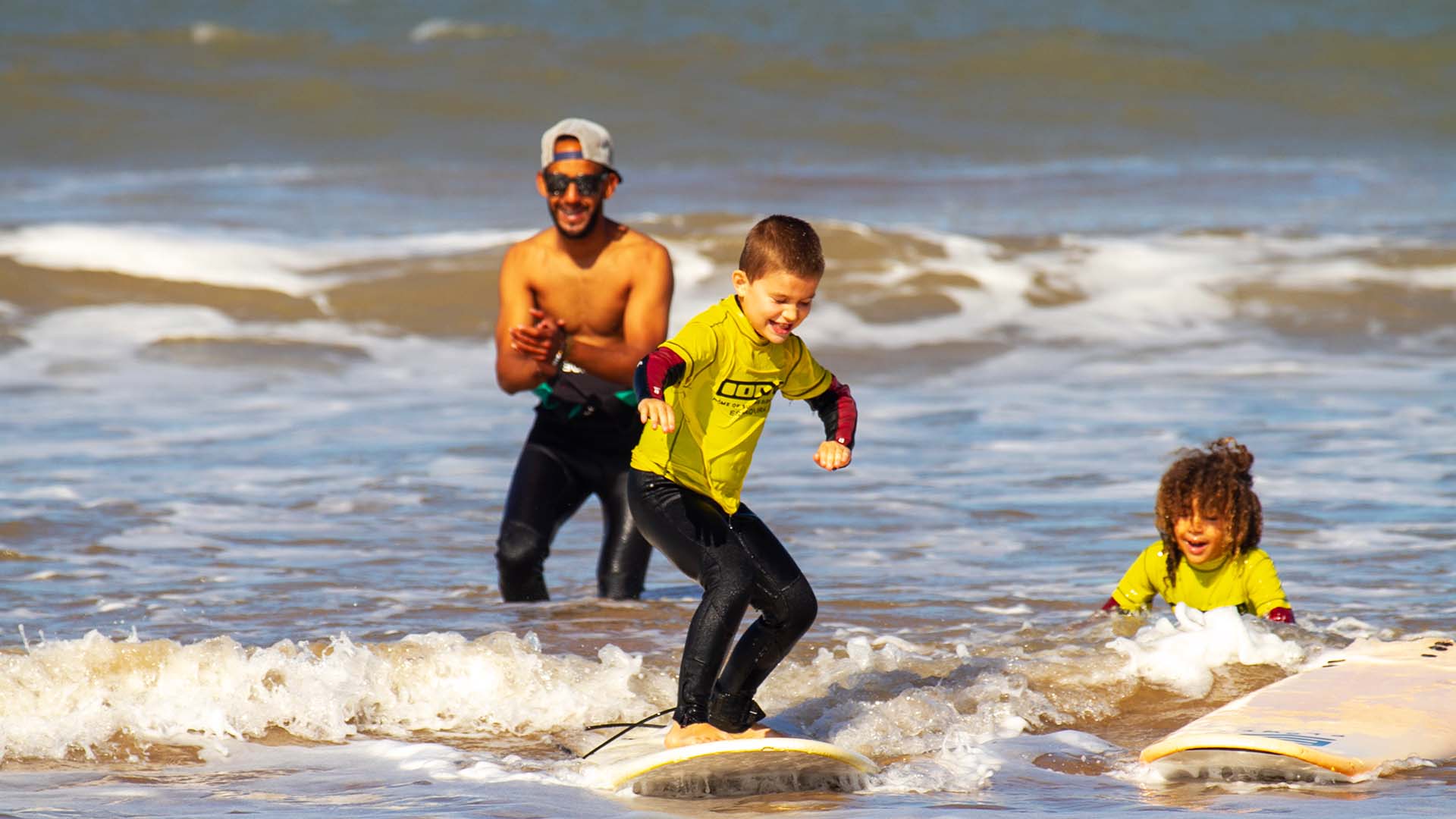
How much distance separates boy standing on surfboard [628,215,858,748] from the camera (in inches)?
Answer: 160

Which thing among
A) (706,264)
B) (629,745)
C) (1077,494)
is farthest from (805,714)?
(706,264)

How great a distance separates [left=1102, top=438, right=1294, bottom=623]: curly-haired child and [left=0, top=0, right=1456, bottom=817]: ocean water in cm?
14

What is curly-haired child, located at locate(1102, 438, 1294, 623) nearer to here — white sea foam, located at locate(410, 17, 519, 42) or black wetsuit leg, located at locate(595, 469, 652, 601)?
black wetsuit leg, located at locate(595, 469, 652, 601)

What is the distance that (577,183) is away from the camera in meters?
5.96

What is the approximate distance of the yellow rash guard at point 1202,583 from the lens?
228 inches

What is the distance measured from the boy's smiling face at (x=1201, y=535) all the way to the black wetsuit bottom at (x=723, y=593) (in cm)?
197

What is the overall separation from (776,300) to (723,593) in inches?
27.4

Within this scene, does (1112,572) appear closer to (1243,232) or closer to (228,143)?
(1243,232)

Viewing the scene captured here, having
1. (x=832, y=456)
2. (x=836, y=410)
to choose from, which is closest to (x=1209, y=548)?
(x=836, y=410)

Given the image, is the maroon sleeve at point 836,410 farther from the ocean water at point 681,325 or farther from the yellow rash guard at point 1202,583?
the yellow rash guard at point 1202,583

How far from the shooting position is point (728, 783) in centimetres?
413

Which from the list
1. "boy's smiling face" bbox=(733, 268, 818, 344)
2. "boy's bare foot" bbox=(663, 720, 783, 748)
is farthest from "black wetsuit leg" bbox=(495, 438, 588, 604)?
"boy's smiling face" bbox=(733, 268, 818, 344)

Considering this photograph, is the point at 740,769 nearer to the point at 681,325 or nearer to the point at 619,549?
the point at 619,549

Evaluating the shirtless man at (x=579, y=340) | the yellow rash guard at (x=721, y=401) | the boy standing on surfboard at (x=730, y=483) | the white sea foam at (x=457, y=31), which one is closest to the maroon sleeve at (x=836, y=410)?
the boy standing on surfboard at (x=730, y=483)
